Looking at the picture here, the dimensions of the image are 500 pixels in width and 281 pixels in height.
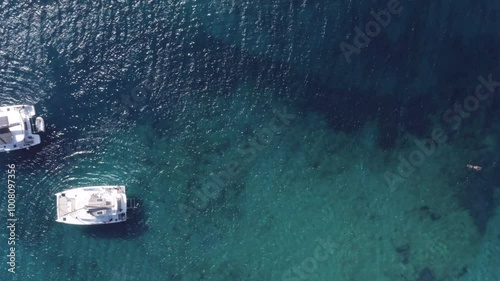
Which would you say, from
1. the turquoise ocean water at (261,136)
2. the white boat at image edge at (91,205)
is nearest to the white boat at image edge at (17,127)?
the turquoise ocean water at (261,136)

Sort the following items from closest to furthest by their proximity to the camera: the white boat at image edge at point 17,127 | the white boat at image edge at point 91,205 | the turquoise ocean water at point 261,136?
the white boat at image edge at point 17,127 < the white boat at image edge at point 91,205 < the turquoise ocean water at point 261,136

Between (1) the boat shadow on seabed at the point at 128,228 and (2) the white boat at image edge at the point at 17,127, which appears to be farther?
(1) the boat shadow on seabed at the point at 128,228

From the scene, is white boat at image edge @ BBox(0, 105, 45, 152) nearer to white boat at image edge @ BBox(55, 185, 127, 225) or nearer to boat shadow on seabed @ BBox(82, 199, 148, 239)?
white boat at image edge @ BBox(55, 185, 127, 225)

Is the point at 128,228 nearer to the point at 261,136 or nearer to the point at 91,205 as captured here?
the point at 91,205

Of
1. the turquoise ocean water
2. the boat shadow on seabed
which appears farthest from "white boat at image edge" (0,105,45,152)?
the boat shadow on seabed

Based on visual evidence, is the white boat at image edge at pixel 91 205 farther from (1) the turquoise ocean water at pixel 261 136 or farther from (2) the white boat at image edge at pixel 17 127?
(2) the white boat at image edge at pixel 17 127

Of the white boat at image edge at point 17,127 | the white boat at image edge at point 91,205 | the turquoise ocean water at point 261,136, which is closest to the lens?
the white boat at image edge at point 17,127

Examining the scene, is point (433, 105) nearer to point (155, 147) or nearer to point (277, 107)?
point (277, 107)
